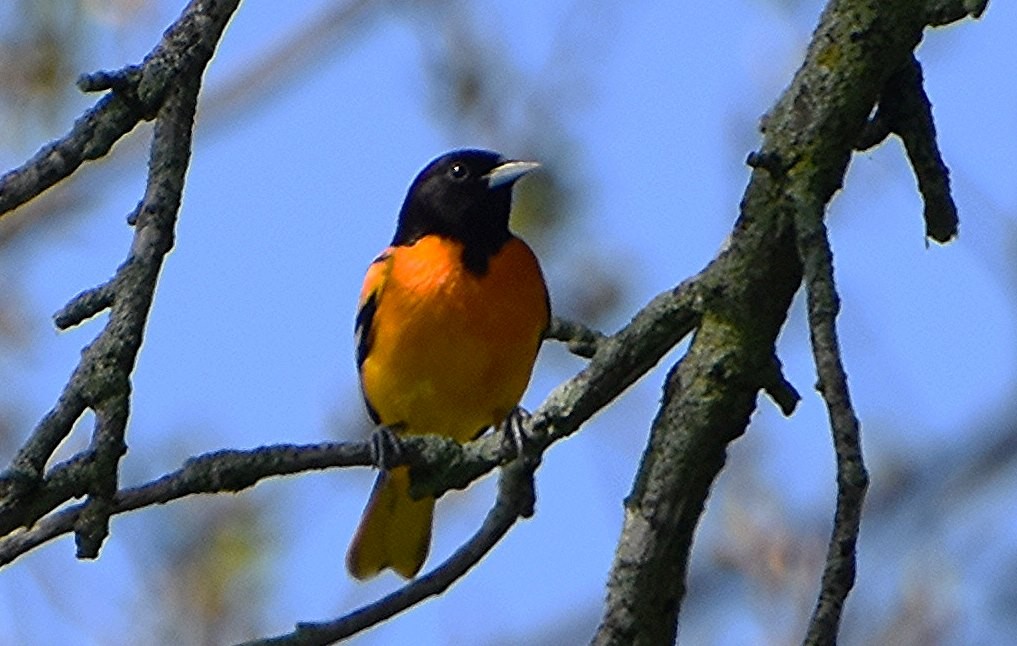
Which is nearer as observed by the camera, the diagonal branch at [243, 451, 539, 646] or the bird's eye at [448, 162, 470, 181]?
the diagonal branch at [243, 451, 539, 646]

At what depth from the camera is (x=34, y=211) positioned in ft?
18.6

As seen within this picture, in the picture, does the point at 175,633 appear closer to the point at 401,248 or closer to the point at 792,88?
the point at 401,248

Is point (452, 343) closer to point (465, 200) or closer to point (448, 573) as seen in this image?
point (465, 200)

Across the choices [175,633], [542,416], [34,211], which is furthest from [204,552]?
[542,416]

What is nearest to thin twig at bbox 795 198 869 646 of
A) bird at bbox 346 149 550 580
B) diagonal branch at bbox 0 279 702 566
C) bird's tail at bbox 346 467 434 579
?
diagonal branch at bbox 0 279 702 566

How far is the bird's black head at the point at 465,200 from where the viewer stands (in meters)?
5.54

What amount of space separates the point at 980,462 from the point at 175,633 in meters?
4.24

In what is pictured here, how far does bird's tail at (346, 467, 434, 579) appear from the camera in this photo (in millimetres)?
5508

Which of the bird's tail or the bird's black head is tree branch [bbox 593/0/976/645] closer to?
the bird's black head

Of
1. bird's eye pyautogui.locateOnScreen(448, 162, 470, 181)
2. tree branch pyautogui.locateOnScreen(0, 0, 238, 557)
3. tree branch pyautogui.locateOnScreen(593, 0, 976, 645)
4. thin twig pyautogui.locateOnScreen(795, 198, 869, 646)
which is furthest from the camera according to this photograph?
bird's eye pyautogui.locateOnScreen(448, 162, 470, 181)

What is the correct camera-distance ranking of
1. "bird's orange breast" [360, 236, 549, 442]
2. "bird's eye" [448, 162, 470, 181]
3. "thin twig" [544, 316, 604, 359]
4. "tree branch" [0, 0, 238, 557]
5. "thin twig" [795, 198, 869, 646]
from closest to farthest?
"thin twig" [795, 198, 869, 646] < "tree branch" [0, 0, 238, 557] < "thin twig" [544, 316, 604, 359] < "bird's orange breast" [360, 236, 549, 442] < "bird's eye" [448, 162, 470, 181]

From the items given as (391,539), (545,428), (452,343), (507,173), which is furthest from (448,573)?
(507,173)

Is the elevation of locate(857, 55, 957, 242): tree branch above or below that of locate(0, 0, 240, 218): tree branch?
above

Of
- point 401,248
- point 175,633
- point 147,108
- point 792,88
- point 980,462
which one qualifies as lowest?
point 980,462
